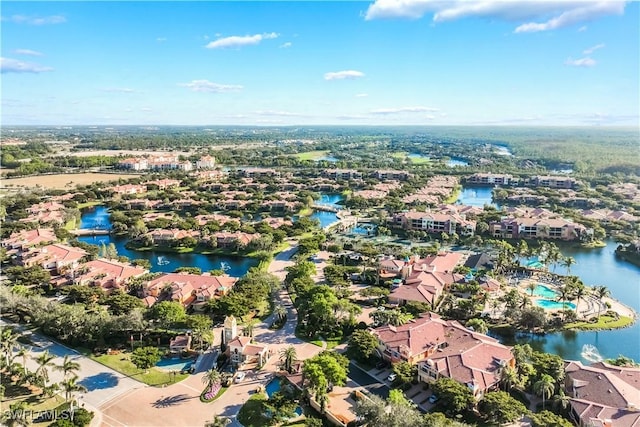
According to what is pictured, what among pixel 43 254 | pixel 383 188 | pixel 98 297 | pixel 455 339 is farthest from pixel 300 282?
pixel 383 188

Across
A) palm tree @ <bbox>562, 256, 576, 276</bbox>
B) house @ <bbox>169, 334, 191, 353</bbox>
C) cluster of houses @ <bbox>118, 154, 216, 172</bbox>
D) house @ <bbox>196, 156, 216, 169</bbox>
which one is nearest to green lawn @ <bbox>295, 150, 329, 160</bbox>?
house @ <bbox>196, 156, 216, 169</bbox>

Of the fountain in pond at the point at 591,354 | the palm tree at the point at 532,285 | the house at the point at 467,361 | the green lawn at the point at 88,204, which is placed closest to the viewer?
the house at the point at 467,361

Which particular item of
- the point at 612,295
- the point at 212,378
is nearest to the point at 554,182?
the point at 612,295

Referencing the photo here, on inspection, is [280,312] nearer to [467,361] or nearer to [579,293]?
[467,361]

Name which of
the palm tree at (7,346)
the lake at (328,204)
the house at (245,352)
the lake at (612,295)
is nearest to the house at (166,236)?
the lake at (328,204)

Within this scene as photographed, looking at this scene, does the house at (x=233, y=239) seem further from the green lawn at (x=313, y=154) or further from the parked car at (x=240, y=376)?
the green lawn at (x=313, y=154)

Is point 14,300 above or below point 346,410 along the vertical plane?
above

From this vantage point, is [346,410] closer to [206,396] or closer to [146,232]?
[206,396]
